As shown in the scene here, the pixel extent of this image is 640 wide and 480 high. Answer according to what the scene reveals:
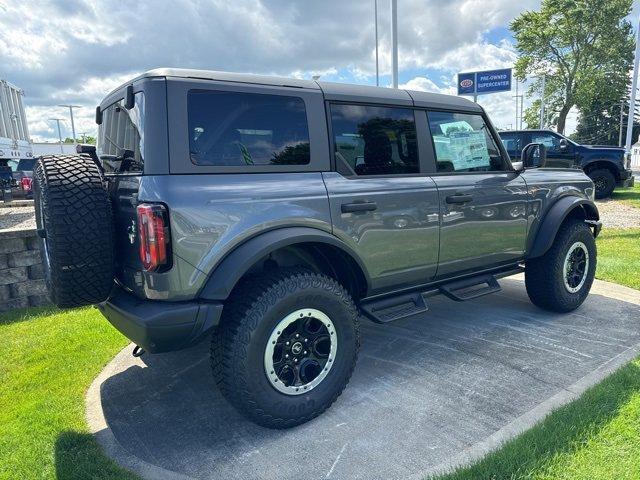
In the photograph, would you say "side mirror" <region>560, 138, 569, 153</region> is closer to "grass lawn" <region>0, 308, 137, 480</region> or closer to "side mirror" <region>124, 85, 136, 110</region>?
"grass lawn" <region>0, 308, 137, 480</region>

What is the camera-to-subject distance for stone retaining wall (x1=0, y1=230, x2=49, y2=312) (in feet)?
15.5

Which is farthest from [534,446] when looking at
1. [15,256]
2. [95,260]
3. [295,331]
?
[15,256]

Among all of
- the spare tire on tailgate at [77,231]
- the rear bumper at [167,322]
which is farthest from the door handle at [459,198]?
the spare tire on tailgate at [77,231]

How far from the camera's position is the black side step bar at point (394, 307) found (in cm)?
310

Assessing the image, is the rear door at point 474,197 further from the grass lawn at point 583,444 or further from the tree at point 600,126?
the tree at point 600,126

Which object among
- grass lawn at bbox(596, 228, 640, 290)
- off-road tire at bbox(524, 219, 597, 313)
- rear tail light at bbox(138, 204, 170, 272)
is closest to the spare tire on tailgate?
rear tail light at bbox(138, 204, 170, 272)

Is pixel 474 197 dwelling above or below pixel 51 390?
above

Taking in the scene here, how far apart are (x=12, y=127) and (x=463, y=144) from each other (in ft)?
45.7

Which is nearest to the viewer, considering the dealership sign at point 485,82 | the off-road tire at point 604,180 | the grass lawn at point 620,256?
the grass lawn at point 620,256

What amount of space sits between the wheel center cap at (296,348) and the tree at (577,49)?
3568 centimetres

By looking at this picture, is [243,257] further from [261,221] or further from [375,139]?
[375,139]

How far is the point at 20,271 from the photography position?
485cm

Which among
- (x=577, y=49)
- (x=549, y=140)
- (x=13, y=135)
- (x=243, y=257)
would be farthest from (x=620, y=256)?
(x=577, y=49)

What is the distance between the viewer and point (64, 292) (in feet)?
7.95
